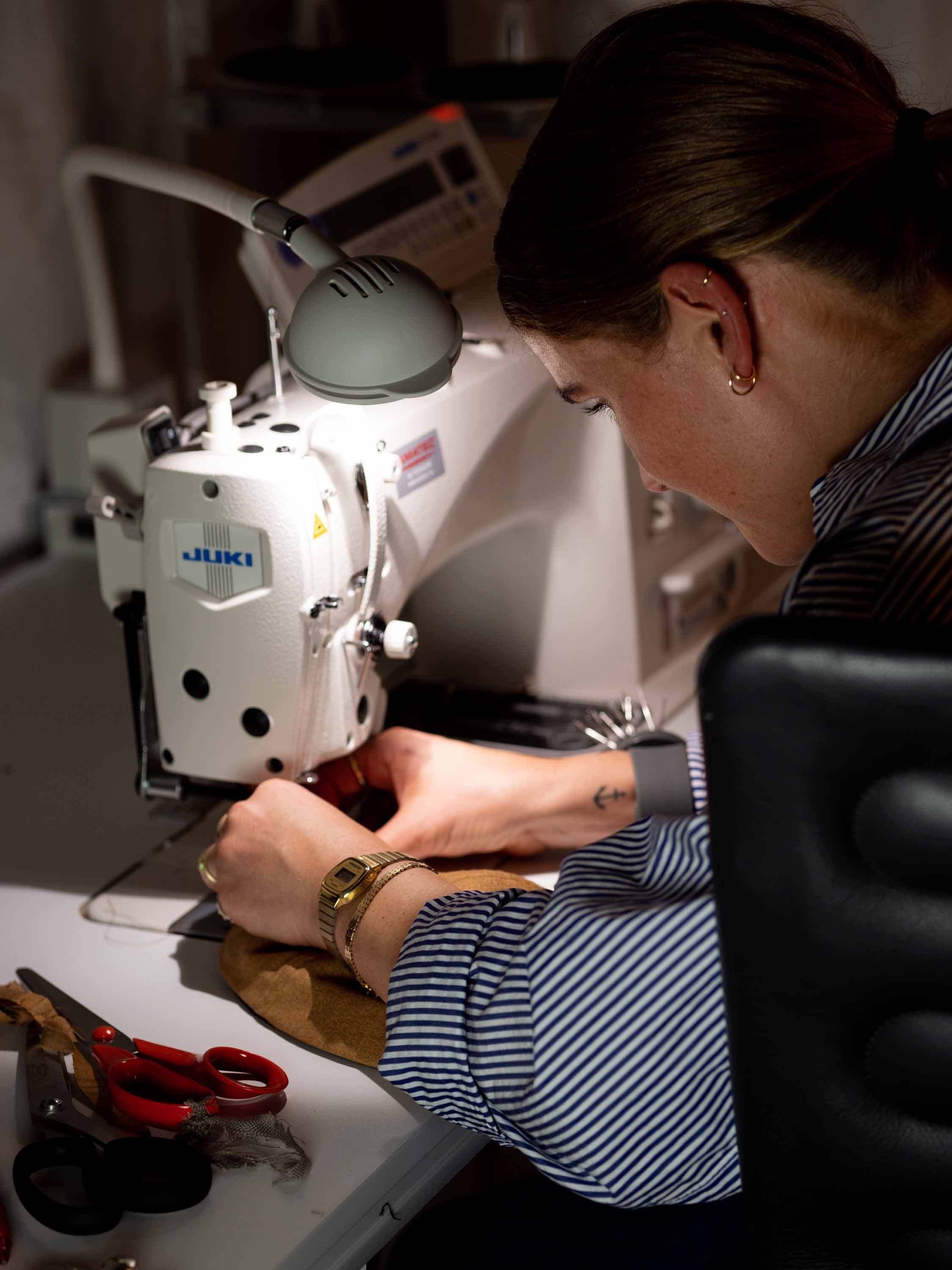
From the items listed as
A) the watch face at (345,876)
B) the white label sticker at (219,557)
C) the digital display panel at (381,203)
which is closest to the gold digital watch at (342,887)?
the watch face at (345,876)

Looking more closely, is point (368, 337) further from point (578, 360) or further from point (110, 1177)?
point (110, 1177)

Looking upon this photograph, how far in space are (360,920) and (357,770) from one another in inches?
12.1

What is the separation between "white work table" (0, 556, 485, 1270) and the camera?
88cm

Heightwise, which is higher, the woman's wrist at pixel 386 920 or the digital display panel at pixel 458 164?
the digital display panel at pixel 458 164

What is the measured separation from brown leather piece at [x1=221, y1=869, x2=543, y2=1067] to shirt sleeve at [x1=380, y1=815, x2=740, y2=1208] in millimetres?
102

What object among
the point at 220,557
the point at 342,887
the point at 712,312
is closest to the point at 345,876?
the point at 342,887

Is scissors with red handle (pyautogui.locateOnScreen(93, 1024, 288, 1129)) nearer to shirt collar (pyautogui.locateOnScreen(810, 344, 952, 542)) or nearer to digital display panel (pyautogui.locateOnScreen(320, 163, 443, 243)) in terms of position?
shirt collar (pyautogui.locateOnScreen(810, 344, 952, 542))

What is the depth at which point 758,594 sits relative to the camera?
6.14 ft

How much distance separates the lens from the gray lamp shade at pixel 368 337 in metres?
1.00

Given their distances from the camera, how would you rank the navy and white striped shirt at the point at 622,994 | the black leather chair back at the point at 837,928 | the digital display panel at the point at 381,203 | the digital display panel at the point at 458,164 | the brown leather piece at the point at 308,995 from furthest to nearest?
the digital display panel at the point at 458,164 < the digital display panel at the point at 381,203 < the brown leather piece at the point at 308,995 < the navy and white striped shirt at the point at 622,994 < the black leather chair back at the point at 837,928

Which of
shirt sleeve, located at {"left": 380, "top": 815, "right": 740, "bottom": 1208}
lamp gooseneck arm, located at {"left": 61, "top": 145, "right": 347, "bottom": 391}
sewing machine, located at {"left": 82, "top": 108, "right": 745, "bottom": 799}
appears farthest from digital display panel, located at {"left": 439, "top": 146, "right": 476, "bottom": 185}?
shirt sleeve, located at {"left": 380, "top": 815, "right": 740, "bottom": 1208}

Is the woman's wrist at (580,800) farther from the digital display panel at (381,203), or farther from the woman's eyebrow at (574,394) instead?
the digital display panel at (381,203)

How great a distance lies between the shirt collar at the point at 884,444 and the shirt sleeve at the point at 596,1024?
21 cm

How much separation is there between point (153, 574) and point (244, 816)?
0.65 feet
